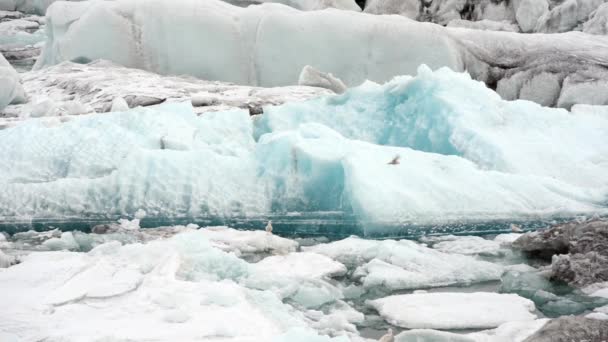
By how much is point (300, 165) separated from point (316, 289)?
1.73m

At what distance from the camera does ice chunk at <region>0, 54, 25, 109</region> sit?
7551 mm

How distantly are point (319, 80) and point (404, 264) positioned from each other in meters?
4.46

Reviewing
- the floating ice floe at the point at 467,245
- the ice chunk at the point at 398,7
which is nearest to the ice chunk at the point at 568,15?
the ice chunk at the point at 398,7

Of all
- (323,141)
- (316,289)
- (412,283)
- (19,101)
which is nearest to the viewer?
(316,289)

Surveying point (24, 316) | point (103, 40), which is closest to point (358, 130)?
point (24, 316)

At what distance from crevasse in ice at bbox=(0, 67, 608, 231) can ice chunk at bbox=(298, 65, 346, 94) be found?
6.98ft

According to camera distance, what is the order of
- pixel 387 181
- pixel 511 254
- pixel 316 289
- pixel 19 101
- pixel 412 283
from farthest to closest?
pixel 19 101 < pixel 387 181 < pixel 511 254 < pixel 412 283 < pixel 316 289

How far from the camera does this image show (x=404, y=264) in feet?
12.0

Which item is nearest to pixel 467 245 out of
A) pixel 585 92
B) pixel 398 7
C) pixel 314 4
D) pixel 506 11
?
pixel 585 92

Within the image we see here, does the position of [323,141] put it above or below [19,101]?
above

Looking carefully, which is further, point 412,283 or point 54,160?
point 54,160

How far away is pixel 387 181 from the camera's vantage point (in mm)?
4637

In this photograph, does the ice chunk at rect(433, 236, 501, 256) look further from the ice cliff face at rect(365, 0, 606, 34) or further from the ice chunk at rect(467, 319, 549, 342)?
the ice cliff face at rect(365, 0, 606, 34)

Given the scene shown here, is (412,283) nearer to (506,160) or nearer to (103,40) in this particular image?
(506,160)
